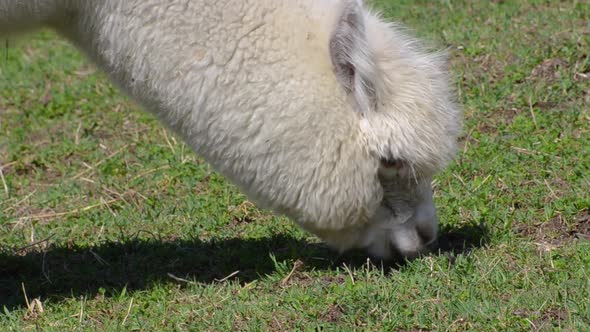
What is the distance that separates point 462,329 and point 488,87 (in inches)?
114

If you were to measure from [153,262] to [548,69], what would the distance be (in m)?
2.80

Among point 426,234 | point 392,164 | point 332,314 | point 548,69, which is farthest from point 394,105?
point 548,69

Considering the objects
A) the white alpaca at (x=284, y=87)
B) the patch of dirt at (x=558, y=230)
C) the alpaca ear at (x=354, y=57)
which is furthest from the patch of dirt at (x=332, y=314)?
the patch of dirt at (x=558, y=230)

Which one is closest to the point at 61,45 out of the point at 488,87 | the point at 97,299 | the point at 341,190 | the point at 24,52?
the point at 24,52

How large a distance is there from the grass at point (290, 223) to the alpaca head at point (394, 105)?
32 centimetres

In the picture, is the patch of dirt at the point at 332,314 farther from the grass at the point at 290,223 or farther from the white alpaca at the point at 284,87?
the white alpaca at the point at 284,87

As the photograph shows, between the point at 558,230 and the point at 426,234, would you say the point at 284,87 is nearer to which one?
the point at 426,234

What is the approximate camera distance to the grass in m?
4.38

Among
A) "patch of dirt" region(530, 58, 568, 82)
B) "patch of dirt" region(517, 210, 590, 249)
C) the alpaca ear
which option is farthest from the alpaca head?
"patch of dirt" region(530, 58, 568, 82)

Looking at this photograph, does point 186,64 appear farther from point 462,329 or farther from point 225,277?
point 462,329

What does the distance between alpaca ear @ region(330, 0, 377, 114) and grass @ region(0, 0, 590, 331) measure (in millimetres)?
783

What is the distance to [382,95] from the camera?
436 cm

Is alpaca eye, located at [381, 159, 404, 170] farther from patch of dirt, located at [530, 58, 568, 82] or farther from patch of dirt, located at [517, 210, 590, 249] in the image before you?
patch of dirt, located at [530, 58, 568, 82]

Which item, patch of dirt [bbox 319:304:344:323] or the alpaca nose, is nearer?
patch of dirt [bbox 319:304:344:323]
